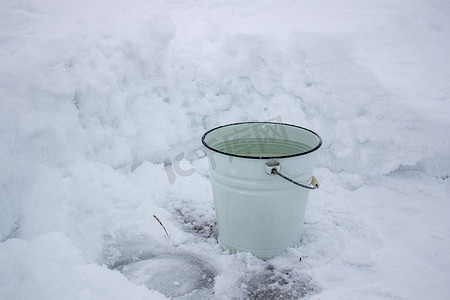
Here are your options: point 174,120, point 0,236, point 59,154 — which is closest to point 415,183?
point 174,120

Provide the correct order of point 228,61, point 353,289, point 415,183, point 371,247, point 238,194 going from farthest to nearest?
point 228,61, point 415,183, point 371,247, point 238,194, point 353,289

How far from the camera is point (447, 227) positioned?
2.13m

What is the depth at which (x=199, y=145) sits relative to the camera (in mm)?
3123

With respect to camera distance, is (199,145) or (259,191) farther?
(199,145)

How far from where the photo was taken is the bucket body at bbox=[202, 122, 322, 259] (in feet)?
5.77

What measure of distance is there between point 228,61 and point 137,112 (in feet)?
3.39

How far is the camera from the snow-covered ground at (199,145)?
1.72 meters

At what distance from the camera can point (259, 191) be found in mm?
1803

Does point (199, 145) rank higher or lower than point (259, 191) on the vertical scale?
lower

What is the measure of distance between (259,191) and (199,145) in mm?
1412

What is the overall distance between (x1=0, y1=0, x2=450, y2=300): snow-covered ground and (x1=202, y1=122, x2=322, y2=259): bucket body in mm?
120

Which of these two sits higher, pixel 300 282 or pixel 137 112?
pixel 137 112

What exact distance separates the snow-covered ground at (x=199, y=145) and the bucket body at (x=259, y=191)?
0.12 metres

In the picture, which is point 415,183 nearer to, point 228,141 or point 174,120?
point 228,141
